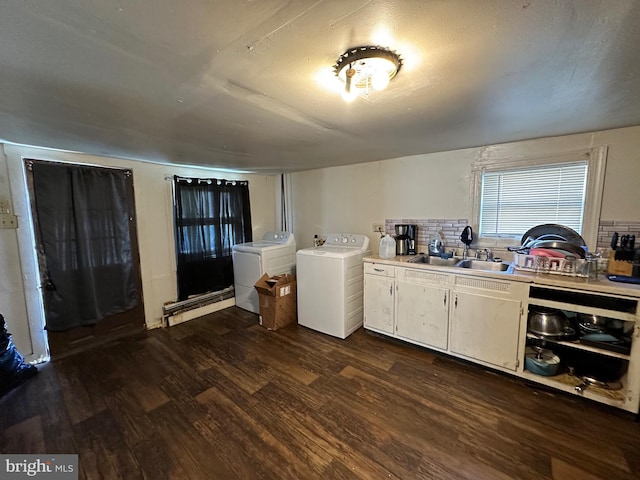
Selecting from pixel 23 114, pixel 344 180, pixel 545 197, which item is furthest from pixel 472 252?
pixel 23 114

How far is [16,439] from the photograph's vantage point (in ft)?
5.56

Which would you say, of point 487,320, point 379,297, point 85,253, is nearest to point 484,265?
point 487,320

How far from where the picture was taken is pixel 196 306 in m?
3.64

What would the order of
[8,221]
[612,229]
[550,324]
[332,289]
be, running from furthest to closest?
[332,289], [8,221], [612,229], [550,324]

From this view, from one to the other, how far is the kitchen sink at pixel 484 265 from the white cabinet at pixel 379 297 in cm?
72

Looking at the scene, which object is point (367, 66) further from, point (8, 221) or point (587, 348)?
point (8, 221)

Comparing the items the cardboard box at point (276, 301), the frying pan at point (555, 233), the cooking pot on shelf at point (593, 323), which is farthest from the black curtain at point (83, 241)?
the cooking pot on shelf at point (593, 323)

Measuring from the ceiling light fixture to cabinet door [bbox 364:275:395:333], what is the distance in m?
2.00

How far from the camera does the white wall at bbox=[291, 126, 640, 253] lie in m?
2.12

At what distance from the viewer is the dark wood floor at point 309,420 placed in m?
1.49

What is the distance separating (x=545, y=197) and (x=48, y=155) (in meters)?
4.76

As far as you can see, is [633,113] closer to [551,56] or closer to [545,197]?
[545,197]

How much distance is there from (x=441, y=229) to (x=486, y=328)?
1164mm
